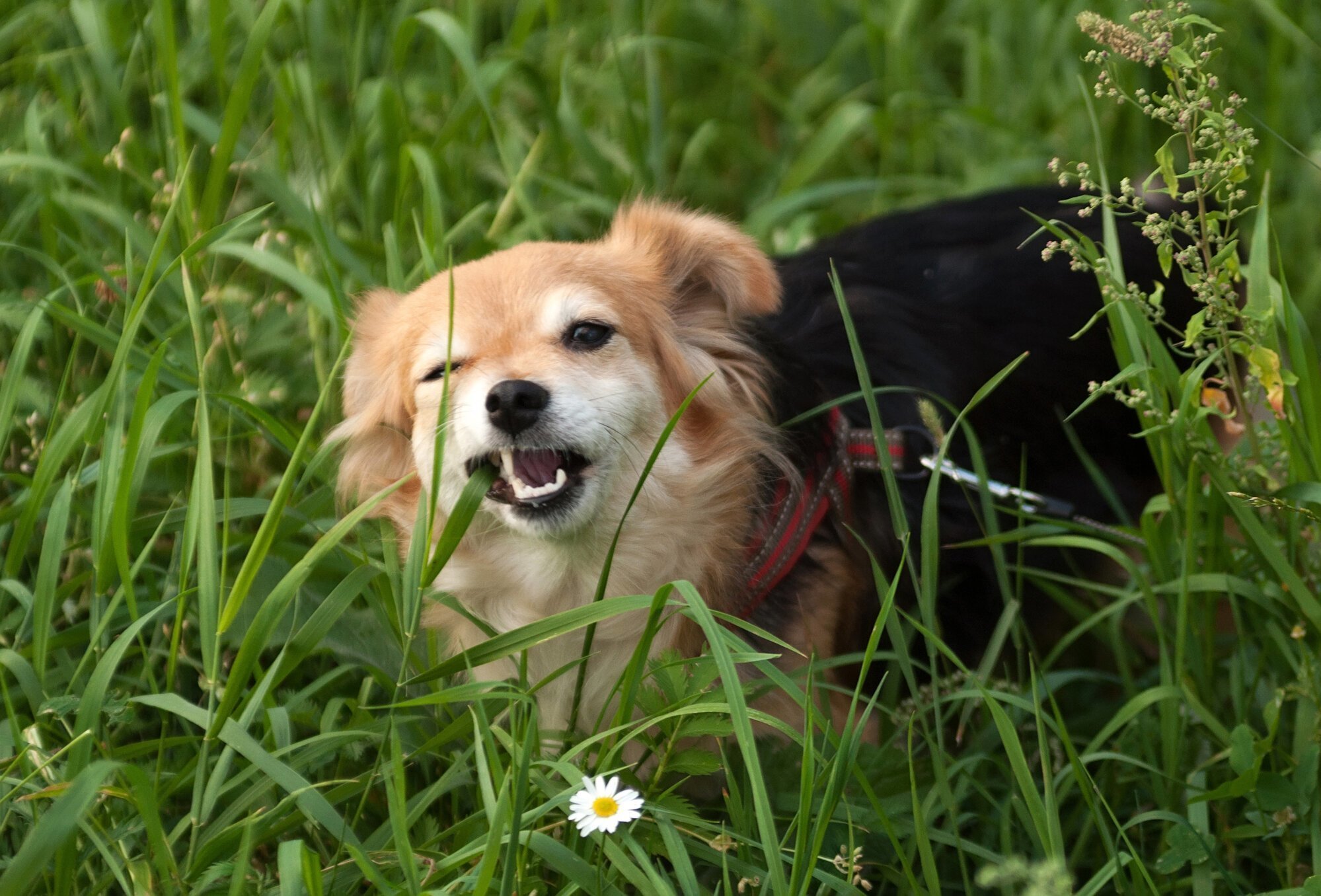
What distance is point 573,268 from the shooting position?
2254 millimetres

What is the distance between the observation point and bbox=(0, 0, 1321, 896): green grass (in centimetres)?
172

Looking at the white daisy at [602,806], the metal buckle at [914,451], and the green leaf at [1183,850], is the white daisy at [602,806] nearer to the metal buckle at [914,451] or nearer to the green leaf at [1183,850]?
the green leaf at [1183,850]

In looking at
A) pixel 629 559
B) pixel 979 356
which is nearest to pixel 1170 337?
pixel 979 356

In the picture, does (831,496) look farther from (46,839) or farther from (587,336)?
(46,839)

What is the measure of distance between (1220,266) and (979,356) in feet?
2.83

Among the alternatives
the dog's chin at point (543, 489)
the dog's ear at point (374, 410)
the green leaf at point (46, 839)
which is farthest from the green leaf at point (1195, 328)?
the green leaf at point (46, 839)

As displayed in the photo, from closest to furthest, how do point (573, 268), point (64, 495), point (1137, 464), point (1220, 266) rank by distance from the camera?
1. point (1220, 266)
2. point (64, 495)
3. point (573, 268)
4. point (1137, 464)

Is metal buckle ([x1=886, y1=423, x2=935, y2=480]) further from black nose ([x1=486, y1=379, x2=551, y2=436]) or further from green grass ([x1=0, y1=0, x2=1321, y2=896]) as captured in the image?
black nose ([x1=486, y1=379, x2=551, y2=436])

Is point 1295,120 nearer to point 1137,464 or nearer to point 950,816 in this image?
point 1137,464

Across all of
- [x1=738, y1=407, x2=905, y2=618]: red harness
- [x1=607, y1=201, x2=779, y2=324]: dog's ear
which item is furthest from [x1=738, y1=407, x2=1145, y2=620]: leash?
[x1=607, y1=201, x2=779, y2=324]: dog's ear

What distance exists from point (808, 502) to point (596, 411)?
0.50 m

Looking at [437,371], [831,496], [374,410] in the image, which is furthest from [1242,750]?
[374,410]

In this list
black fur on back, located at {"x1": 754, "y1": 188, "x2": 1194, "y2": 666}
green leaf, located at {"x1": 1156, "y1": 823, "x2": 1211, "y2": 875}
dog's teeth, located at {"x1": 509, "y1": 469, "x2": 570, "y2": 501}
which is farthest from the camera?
black fur on back, located at {"x1": 754, "y1": 188, "x2": 1194, "y2": 666}

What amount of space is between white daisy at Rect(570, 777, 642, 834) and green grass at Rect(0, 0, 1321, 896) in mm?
41
